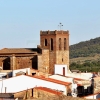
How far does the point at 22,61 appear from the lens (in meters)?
63.8

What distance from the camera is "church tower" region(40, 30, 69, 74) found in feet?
216

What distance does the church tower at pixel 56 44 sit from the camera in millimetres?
65875

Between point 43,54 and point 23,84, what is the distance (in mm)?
→ 19785

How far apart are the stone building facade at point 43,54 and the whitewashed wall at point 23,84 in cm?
→ 1773

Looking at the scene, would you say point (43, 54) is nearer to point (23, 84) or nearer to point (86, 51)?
point (23, 84)

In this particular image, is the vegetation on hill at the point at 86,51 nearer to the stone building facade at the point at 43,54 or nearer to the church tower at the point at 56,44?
the church tower at the point at 56,44

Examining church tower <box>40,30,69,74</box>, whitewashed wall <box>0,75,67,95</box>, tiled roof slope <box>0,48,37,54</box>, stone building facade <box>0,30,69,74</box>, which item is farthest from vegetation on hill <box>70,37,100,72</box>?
whitewashed wall <box>0,75,67,95</box>

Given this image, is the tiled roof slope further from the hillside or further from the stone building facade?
the hillside

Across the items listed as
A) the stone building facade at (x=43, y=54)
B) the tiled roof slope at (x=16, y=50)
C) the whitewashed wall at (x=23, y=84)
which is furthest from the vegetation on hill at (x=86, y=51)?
the whitewashed wall at (x=23, y=84)

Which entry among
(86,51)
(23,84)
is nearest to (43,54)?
(23,84)

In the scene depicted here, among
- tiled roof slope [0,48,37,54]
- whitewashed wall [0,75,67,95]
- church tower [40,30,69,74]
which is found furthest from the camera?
church tower [40,30,69,74]

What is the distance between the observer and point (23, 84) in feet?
147

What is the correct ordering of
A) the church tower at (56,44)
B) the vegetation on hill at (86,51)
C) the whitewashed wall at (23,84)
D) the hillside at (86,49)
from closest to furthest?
the whitewashed wall at (23,84) < the church tower at (56,44) < the vegetation on hill at (86,51) < the hillside at (86,49)

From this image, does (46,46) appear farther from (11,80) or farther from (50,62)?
(11,80)
